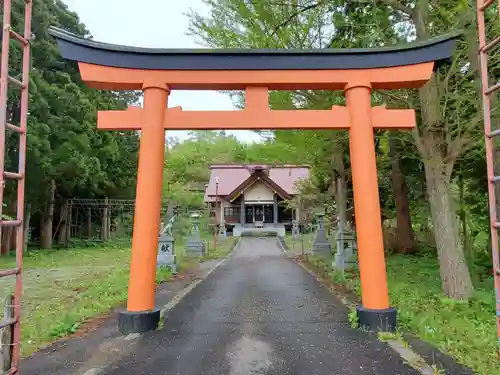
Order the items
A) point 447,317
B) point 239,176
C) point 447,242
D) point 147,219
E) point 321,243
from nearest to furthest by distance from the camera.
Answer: point 147,219 → point 447,317 → point 447,242 → point 321,243 → point 239,176

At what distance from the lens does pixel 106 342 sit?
4.35 meters

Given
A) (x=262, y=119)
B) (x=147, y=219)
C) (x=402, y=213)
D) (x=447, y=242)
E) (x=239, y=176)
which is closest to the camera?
(x=147, y=219)

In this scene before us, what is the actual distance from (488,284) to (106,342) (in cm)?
678

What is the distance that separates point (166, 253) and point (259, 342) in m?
6.59

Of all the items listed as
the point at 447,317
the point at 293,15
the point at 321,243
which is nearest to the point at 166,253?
the point at 321,243

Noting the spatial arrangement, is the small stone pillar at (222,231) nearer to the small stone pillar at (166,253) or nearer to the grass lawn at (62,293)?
the grass lawn at (62,293)

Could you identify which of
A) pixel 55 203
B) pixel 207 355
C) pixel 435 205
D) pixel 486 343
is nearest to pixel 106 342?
pixel 207 355

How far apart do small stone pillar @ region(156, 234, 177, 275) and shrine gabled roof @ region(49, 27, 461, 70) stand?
6.14 metres

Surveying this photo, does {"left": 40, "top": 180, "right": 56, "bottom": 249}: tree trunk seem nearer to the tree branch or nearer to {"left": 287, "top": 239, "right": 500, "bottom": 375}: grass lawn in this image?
{"left": 287, "top": 239, "right": 500, "bottom": 375}: grass lawn

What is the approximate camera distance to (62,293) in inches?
313

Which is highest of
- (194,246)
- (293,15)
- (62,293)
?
(293,15)

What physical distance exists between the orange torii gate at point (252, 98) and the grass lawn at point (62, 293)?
3.45 feet

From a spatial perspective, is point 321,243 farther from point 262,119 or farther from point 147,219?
point 147,219

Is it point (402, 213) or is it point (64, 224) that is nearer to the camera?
point (402, 213)
